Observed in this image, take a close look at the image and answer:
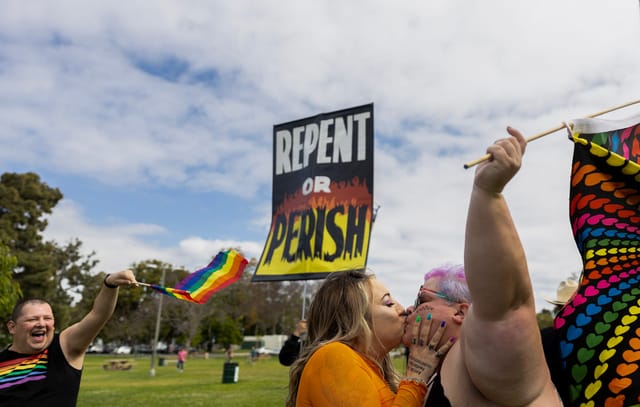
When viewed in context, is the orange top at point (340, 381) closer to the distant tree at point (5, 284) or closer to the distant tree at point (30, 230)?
the distant tree at point (5, 284)

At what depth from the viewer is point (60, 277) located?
2088 inches

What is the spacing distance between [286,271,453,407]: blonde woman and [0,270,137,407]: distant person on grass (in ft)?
7.01

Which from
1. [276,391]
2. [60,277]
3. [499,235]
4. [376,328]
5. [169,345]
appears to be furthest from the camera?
[169,345]

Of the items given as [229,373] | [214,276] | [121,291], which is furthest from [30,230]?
[214,276]

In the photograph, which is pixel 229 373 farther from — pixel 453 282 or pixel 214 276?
pixel 453 282

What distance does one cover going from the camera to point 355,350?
8.48 feet

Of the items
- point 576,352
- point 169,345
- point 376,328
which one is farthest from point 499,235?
point 169,345

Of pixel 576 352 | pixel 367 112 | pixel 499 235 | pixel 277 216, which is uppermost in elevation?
pixel 367 112

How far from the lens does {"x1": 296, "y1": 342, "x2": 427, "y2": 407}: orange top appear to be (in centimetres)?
228

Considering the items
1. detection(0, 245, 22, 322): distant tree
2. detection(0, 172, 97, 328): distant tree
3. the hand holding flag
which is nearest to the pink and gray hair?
the hand holding flag

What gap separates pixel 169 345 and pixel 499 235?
76.8 meters

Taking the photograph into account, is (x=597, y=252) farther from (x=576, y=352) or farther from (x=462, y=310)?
(x=462, y=310)

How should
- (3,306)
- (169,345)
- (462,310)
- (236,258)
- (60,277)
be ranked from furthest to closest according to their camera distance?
(169,345) → (60,277) → (3,306) → (236,258) → (462,310)

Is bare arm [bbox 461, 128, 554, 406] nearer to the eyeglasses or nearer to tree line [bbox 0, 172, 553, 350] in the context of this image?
the eyeglasses
